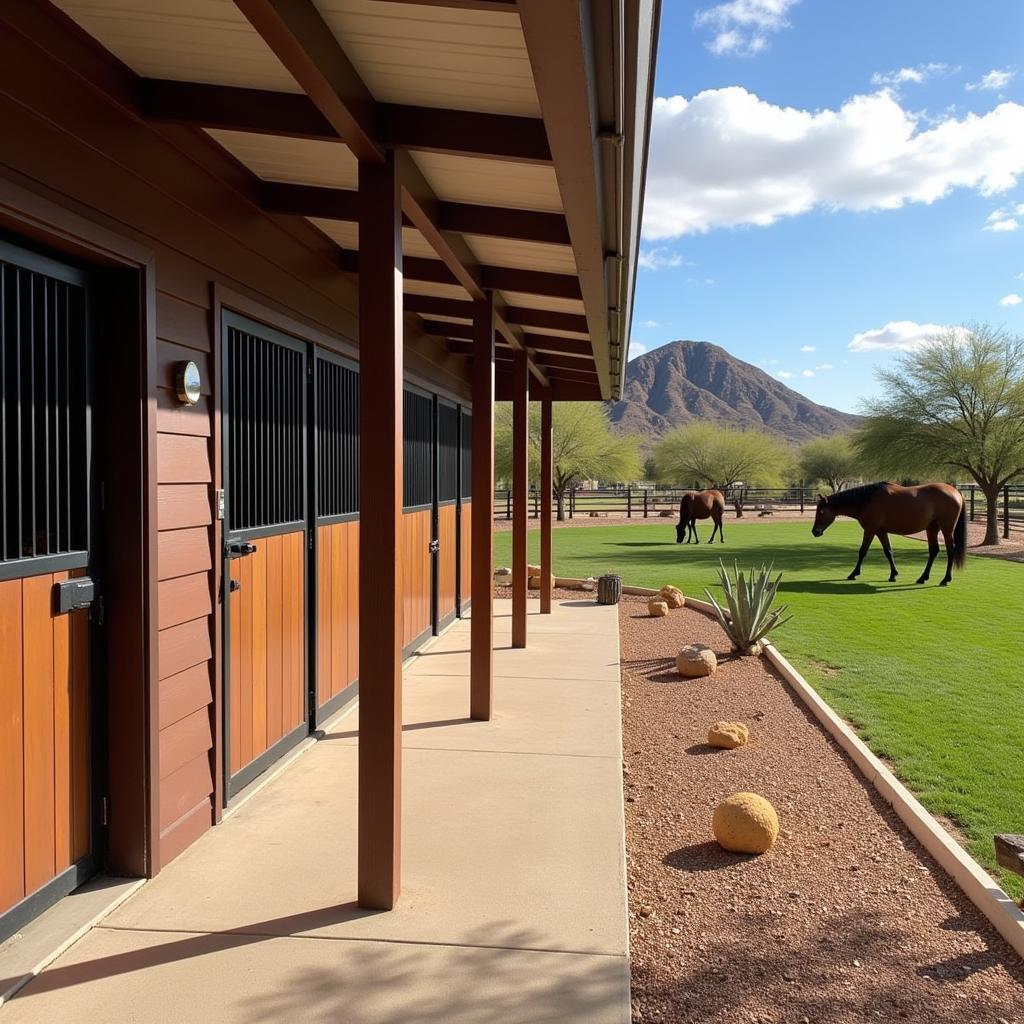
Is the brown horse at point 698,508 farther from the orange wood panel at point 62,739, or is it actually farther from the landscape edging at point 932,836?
the orange wood panel at point 62,739

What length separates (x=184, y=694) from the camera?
364cm

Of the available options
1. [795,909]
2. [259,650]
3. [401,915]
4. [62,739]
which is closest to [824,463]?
[259,650]

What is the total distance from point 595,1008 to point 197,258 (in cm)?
325

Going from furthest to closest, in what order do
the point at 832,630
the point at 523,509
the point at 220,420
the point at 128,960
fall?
the point at 832,630 < the point at 523,509 < the point at 220,420 < the point at 128,960

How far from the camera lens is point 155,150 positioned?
334 centimetres

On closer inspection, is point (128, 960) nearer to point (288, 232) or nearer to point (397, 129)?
point (397, 129)

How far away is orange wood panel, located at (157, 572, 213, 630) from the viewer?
3.45 m

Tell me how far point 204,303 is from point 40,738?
1.93 meters

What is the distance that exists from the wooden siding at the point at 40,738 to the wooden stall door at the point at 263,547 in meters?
0.91

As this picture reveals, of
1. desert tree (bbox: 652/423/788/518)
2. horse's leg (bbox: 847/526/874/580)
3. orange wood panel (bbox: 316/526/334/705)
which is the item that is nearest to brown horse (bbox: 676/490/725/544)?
horse's leg (bbox: 847/526/874/580)

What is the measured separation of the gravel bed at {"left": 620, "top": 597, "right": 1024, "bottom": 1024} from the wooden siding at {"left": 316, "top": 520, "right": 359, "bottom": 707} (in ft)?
6.53

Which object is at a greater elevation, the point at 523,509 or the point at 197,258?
the point at 197,258

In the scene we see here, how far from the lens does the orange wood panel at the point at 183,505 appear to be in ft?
11.3

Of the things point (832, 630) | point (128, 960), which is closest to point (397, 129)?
point (128, 960)
